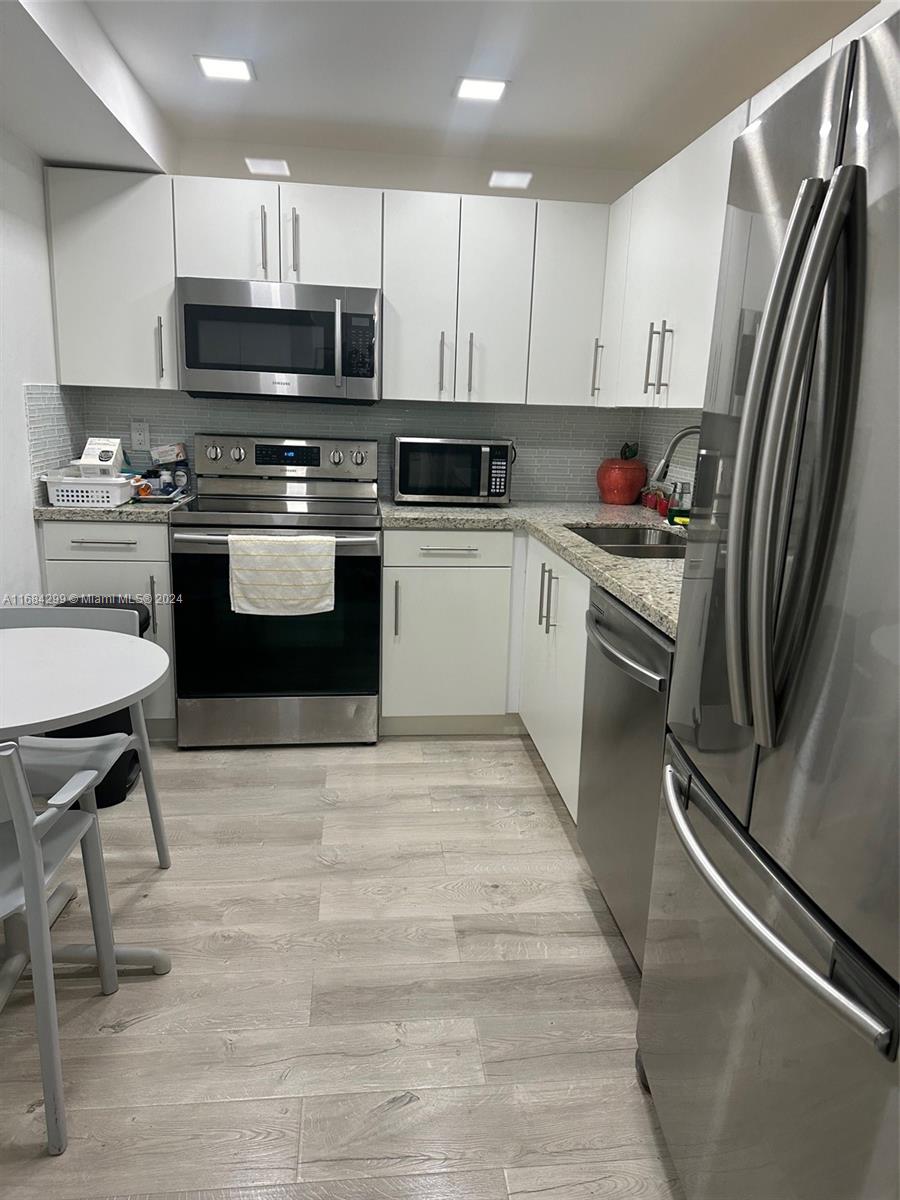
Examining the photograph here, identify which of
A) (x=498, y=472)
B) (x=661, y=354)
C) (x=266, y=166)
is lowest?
(x=498, y=472)

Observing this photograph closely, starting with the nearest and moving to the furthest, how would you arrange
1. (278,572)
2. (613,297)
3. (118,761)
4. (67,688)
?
(67,688), (118,761), (278,572), (613,297)

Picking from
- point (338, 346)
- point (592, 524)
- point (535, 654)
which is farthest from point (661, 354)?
point (338, 346)

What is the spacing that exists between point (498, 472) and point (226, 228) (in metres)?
1.42

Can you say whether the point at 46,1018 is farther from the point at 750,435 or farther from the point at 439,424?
the point at 439,424

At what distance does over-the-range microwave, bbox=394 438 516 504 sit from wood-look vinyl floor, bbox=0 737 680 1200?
1299 mm

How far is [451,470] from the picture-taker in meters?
3.23

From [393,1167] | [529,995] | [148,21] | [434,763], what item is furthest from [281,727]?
[148,21]

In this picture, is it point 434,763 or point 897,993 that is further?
point 434,763

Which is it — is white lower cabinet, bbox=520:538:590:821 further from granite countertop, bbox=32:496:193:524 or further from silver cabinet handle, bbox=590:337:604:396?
granite countertop, bbox=32:496:193:524

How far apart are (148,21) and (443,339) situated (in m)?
1.40

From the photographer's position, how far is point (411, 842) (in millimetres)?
2436

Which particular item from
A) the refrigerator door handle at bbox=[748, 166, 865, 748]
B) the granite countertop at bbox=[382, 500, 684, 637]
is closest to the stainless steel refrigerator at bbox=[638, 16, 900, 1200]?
the refrigerator door handle at bbox=[748, 166, 865, 748]

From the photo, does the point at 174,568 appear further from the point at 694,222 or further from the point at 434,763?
the point at 694,222

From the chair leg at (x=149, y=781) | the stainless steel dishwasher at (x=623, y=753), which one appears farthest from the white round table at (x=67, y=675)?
the stainless steel dishwasher at (x=623, y=753)
